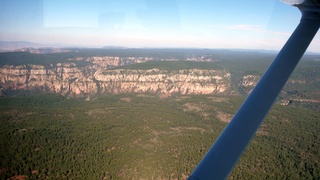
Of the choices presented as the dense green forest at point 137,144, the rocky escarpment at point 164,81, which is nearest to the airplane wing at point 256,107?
the dense green forest at point 137,144

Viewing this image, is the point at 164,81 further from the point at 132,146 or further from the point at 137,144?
the point at 132,146

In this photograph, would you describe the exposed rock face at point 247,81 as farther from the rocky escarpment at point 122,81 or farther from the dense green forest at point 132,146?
the dense green forest at point 132,146

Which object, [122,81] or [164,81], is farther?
[122,81]

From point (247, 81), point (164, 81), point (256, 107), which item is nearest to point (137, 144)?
point (256, 107)

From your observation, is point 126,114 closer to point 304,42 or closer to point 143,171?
point 143,171

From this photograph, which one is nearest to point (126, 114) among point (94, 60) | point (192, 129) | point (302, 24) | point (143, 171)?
point (192, 129)

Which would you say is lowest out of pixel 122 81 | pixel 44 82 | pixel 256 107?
pixel 44 82

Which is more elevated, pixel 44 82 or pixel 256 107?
pixel 256 107

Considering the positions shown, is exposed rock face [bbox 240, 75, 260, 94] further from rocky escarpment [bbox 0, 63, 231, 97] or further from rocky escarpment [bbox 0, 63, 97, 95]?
rocky escarpment [bbox 0, 63, 97, 95]
